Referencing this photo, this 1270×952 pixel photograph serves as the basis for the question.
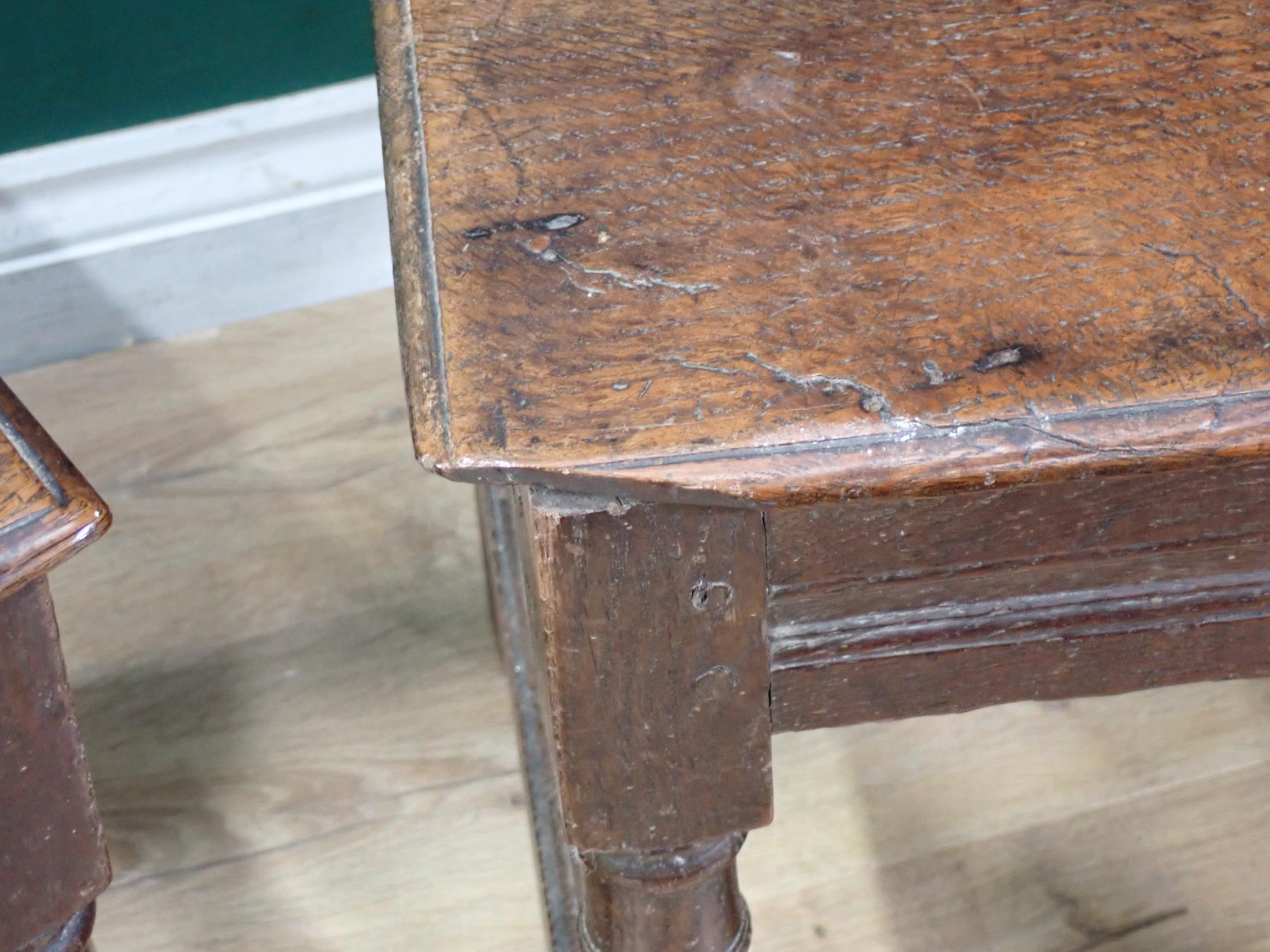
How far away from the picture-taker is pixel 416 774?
0.96 metres

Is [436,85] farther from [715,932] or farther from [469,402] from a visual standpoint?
[715,932]

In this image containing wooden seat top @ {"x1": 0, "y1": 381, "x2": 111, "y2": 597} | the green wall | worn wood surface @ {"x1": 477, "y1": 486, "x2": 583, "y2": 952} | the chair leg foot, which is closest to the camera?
wooden seat top @ {"x1": 0, "y1": 381, "x2": 111, "y2": 597}

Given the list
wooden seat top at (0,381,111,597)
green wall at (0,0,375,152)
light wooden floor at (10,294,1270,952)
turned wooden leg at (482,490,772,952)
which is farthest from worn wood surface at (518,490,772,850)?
green wall at (0,0,375,152)

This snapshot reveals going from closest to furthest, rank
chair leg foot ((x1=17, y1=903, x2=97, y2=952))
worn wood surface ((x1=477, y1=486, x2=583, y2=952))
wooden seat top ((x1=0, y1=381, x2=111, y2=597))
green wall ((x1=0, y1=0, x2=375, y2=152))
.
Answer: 1. wooden seat top ((x1=0, y1=381, x2=111, y2=597))
2. chair leg foot ((x1=17, y1=903, x2=97, y2=952))
3. worn wood surface ((x1=477, y1=486, x2=583, y2=952))
4. green wall ((x1=0, y1=0, x2=375, y2=152))

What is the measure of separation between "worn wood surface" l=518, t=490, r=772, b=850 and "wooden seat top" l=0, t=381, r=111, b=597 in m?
0.14

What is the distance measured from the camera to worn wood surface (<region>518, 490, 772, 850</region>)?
19.4 inches

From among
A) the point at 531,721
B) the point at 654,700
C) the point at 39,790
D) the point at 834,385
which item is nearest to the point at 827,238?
the point at 834,385

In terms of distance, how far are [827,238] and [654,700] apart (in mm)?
175

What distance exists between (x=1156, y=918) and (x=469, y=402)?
0.60m

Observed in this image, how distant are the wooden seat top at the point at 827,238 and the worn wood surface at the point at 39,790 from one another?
0.15 metres

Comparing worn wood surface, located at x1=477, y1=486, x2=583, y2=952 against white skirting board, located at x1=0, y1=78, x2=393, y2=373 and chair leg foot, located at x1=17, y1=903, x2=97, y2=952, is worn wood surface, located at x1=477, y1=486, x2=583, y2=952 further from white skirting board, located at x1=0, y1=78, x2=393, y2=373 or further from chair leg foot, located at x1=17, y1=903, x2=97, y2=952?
white skirting board, located at x1=0, y1=78, x2=393, y2=373

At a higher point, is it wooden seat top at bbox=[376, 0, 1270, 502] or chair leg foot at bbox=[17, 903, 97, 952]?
wooden seat top at bbox=[376, 0, 1270, 502]

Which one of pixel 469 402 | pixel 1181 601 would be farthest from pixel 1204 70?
pixel 469 402

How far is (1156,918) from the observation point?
0.87 metres
